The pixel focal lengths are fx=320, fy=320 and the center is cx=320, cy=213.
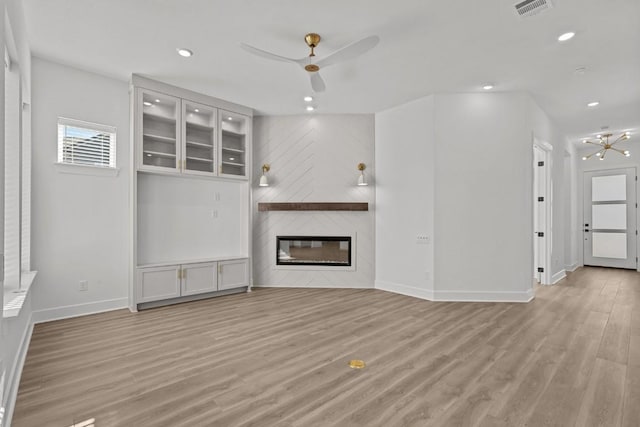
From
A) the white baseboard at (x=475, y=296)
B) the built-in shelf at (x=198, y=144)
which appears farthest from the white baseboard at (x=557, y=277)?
the built-in shelf at (x=198, y=144)

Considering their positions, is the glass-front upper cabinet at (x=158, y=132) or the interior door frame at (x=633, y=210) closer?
the glass-front upper cabinet at (x=158, y=132)

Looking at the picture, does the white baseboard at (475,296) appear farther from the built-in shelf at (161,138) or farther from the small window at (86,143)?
the small window at (86,143)

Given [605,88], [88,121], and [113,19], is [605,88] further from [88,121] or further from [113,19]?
[88,121]

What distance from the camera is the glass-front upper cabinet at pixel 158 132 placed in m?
4.22

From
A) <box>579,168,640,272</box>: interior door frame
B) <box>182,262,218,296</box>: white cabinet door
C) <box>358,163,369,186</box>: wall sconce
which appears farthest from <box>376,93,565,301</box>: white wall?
<box>579,168,640,272</box>: interior door frame

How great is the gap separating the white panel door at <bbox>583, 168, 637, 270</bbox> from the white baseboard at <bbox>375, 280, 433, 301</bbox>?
19.9ft

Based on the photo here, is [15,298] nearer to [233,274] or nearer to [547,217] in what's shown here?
[233,274]

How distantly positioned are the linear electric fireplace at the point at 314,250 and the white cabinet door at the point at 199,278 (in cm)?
119

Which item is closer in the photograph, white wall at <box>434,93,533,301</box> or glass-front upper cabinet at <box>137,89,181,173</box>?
glass-front upper cabinet at <box>137,89,181,173</box>

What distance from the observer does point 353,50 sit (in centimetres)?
287

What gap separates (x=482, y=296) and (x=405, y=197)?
5.97 feet

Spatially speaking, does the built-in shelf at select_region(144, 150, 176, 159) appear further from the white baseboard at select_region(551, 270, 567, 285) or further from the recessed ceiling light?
the white baseboard at select_region(551, 270, 567, 285)

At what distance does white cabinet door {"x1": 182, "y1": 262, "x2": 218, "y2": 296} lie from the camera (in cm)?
452

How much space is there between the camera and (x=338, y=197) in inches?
219
